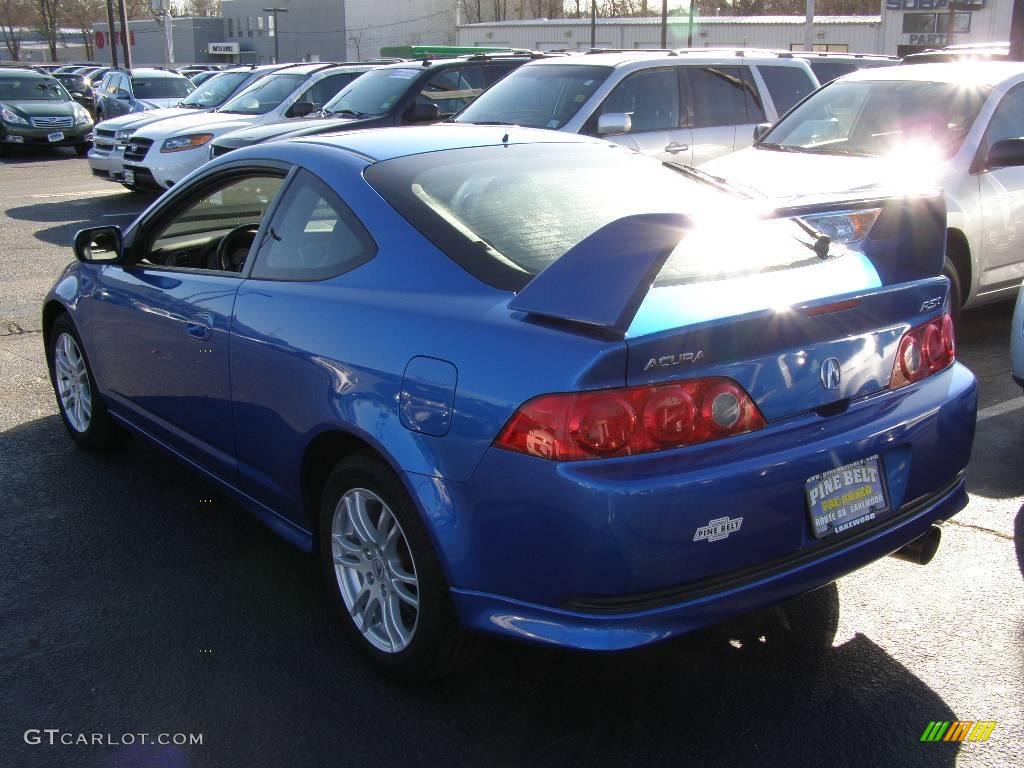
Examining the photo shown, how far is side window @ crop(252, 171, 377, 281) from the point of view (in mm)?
3477

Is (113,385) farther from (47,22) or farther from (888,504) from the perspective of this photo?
(47,22)

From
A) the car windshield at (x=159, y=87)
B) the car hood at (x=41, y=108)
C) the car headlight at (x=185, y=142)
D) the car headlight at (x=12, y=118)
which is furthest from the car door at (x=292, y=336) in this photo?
the car windshield at (x=159, y=87)

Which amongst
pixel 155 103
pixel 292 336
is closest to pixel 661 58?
pixel 292 336

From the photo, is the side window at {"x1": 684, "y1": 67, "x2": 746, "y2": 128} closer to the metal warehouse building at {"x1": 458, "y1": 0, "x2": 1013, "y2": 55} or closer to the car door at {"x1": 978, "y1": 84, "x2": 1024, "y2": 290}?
the car door at {"x1": 978, "y1": 84, "x2": 1024, "y2": 290}

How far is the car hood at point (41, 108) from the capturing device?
22547 millimetres

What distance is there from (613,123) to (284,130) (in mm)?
4689

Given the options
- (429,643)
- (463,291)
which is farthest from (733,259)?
(429,643)

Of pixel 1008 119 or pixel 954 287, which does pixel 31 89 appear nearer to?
pixel 1008 119

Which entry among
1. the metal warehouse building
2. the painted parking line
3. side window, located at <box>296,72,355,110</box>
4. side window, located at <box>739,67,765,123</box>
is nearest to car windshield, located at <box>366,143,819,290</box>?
the painted parking line

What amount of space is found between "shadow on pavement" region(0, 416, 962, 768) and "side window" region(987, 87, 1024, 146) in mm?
4635

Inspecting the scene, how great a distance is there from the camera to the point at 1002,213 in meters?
6.99

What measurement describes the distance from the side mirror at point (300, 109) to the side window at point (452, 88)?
1879 millimetres

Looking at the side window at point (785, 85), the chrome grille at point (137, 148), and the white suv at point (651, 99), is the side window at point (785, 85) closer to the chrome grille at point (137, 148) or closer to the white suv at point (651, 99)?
the white suv at point (651, 99)

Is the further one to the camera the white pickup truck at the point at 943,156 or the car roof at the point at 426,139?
the white pickup truck at the point at 943,156
